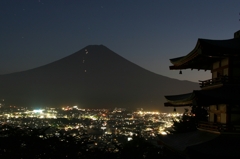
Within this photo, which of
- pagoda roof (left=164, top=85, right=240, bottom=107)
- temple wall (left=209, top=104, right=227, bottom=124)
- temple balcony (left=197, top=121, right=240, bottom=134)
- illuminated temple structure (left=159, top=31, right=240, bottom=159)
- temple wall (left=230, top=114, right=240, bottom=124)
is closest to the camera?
illuminated temple structure (left=159, top=31, right=240, bottom=159)

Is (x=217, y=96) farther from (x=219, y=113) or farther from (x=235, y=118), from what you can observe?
(x=219, y=113)

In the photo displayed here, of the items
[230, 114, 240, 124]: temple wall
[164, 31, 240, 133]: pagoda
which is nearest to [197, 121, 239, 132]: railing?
[164, 31, 240, 133]: pagoda

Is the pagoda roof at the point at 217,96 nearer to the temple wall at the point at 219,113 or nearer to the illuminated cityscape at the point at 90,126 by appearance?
the temple wall at the point at 219,113

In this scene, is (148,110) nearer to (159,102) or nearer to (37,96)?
(159,102)

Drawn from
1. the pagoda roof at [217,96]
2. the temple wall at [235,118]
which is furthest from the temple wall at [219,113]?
the pagoda roof at [217,96]

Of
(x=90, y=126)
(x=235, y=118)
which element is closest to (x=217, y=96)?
(x=235, y=118)

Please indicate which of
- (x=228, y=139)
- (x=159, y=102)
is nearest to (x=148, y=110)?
(x=159, y=102)

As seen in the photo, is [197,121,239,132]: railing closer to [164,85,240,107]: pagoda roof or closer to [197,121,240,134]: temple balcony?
[197,121,240,134]: temple balcony

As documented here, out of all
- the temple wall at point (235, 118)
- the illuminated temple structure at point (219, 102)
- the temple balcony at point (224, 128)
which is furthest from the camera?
the temple wall at point (235, 118)
